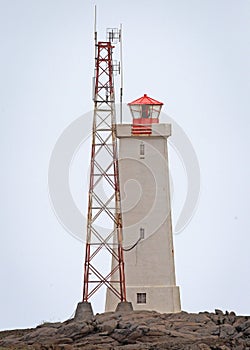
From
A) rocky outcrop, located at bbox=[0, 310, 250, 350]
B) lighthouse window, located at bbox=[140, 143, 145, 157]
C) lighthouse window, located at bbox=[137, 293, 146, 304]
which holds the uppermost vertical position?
lighthouse window, located at bbox=[140, 143, 145, 157]

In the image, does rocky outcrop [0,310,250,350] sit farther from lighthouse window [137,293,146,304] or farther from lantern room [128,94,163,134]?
lantern room [128,94,163,134]

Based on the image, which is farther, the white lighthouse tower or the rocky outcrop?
the white lighthouse tower

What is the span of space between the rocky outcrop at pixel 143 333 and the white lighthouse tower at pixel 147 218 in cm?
257

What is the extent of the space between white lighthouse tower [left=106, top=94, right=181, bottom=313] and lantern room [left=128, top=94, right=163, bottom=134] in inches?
18.8

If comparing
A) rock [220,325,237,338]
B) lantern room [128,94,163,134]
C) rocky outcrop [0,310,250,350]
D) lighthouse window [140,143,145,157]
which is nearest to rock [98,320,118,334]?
rocky outcrop [0,310,250,350]

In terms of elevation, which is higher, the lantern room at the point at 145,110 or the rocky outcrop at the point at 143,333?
the lantern room at the point at 145,110

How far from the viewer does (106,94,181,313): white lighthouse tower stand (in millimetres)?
37469

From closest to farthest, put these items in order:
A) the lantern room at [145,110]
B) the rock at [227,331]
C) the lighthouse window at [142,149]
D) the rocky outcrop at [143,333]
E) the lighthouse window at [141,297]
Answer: the rocky outcrop at [143,333]
the rock at [227,331]
the lighthouse window at [141,297]
the lighthouse window at [142,149]
the lantern room at [145,110]

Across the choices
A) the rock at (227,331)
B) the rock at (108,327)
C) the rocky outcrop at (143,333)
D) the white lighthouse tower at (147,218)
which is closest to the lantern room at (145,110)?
the white lighthouse tower at (147,218)

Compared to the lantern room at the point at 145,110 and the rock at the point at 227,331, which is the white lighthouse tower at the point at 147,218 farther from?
the rock at the point at 227,331

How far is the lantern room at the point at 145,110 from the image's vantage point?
129 ft

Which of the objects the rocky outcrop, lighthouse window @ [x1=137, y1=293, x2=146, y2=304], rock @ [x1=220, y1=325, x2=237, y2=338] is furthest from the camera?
lighthouse window @ [x1=137, y1=293, x2=146, y2=304]

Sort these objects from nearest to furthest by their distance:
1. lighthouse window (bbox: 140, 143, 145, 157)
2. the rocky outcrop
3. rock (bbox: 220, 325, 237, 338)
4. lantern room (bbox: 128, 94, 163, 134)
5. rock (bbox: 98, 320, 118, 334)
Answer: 1. the rocky outcrop
2. rock (bbox: 220, 325, 237, 338)
3. rock (bbox: 98, 320, 118, 334)
4. lighthouse window (bbox: 140, 143, 145, 157)
5. lantern room (bbox: 128, 94, 163, 134)

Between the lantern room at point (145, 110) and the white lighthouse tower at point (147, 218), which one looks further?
the lantern room at point (145, 110)
